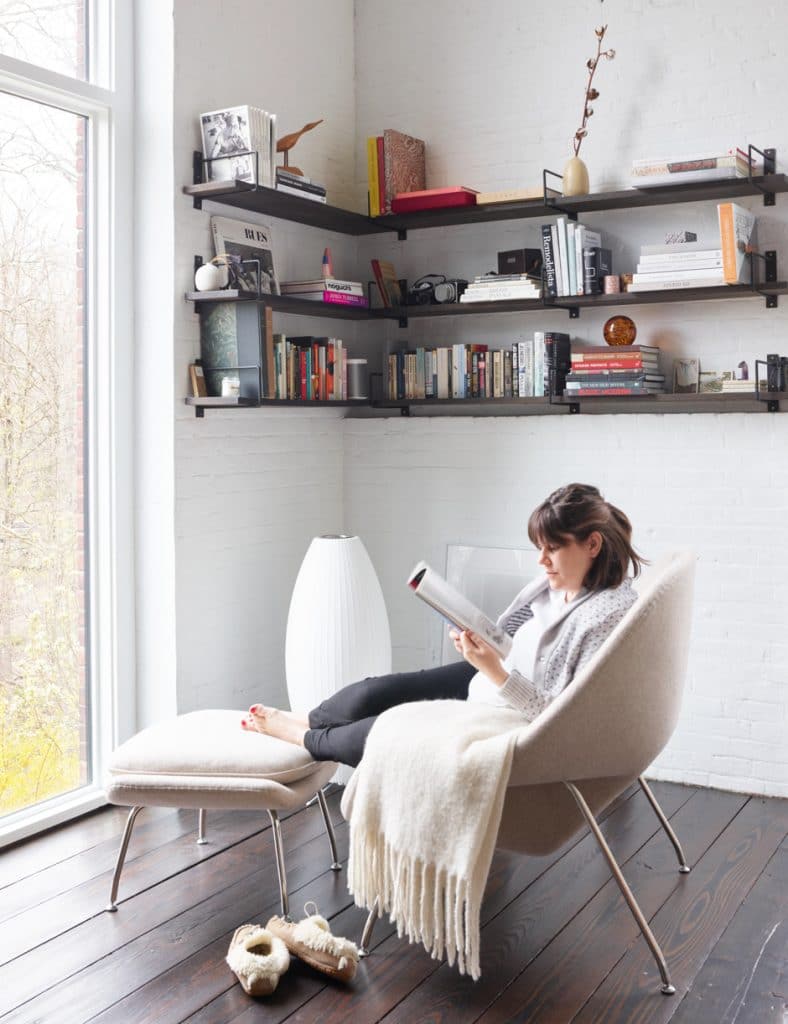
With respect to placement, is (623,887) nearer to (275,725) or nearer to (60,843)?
(275,725)

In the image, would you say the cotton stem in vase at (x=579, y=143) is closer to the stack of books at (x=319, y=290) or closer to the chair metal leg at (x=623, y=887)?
the stack of books at (x=319, y=290)

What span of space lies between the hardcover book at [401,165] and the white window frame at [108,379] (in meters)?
0.99

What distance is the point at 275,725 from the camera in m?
2.88

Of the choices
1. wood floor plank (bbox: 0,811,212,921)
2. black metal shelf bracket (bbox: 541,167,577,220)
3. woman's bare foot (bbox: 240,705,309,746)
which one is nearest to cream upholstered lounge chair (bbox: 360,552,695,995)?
woman's bare foot (bbox: 240,705,309,746)

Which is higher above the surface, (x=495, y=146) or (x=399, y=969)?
(x=495, y=146)

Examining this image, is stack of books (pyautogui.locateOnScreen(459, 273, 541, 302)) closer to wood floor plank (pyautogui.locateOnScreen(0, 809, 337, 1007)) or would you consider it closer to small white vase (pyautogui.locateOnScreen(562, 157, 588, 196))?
small white vase (pyautogui.locateOnScreen(562, 157, 588, 196))

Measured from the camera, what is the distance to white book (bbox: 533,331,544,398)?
3.87 meters

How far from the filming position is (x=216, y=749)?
8.89 feet

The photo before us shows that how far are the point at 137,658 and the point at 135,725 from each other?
22cm

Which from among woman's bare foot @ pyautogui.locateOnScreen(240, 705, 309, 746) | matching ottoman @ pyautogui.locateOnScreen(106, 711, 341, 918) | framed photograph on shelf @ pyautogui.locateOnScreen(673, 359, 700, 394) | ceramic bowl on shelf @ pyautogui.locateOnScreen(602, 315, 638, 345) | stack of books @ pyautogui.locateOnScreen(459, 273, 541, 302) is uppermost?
stack of books @ pyautogui.locateOnScreen(459, 273, 541, 302)

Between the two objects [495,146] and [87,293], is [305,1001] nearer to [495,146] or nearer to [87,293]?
[87,293]

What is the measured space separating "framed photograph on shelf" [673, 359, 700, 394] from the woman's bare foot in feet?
5.76

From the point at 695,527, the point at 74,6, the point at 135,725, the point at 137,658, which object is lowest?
the point at 135,725

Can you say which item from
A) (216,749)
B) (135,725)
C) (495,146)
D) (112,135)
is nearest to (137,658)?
(135,725)
